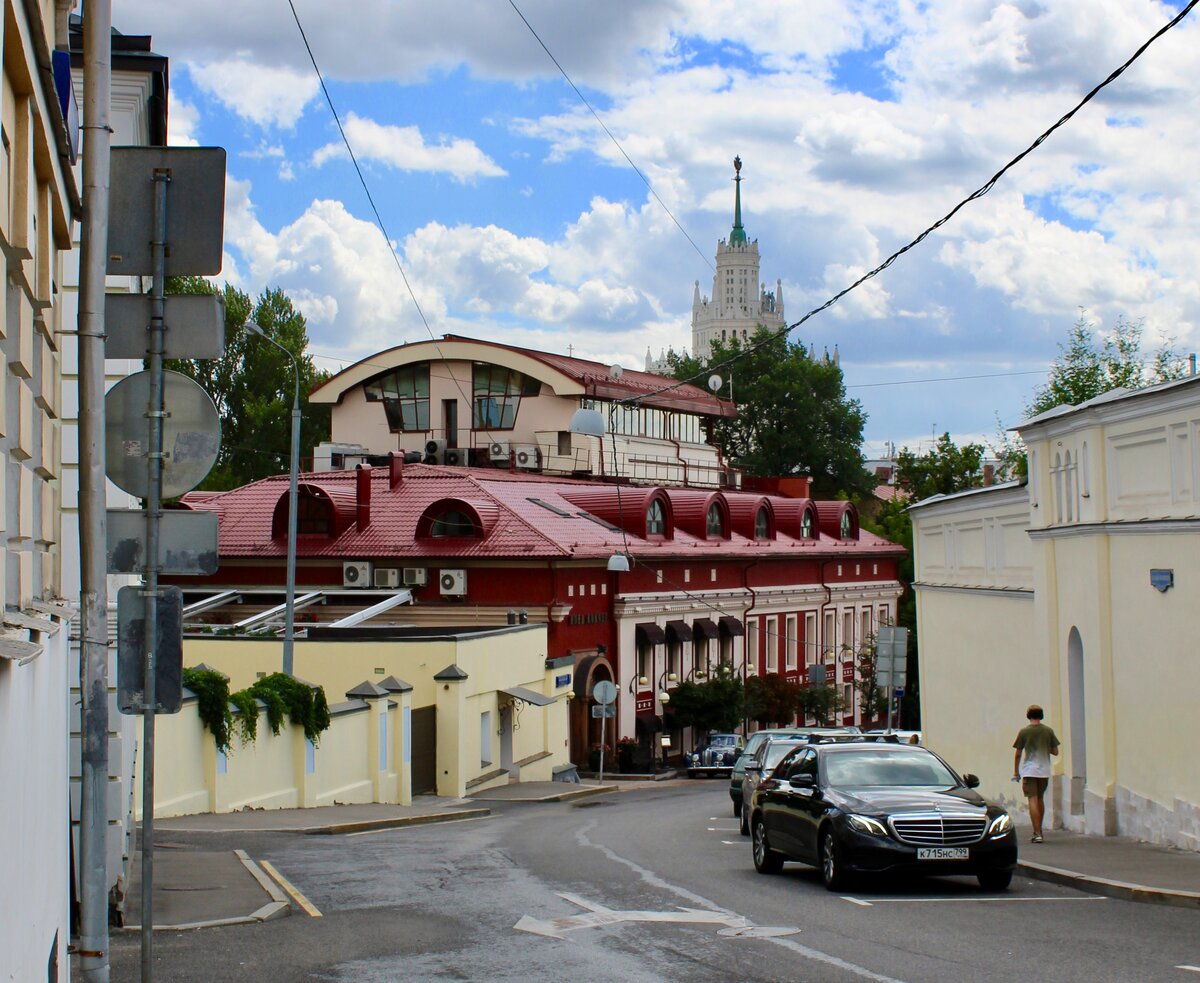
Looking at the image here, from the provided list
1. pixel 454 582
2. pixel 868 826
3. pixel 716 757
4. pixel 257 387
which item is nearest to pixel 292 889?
pixel 868 826

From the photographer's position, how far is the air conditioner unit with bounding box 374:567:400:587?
4706cm

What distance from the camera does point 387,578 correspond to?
47.2 m

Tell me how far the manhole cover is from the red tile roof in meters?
32.4

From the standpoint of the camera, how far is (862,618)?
68250 mm

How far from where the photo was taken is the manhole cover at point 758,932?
12.5 meters

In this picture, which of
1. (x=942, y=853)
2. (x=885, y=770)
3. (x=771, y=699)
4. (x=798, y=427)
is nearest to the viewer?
(x=942, y=853)

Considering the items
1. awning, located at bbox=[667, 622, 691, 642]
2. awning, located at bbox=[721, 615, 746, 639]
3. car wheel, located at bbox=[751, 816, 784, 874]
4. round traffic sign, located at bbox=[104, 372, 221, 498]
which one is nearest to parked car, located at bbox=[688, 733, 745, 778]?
awning, located at bbox=[667, 622, 691, 642]

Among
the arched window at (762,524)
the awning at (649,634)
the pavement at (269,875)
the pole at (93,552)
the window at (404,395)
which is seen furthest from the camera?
the window at (404,395)

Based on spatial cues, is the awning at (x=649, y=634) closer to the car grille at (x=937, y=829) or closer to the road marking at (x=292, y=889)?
the road marking at (x=292, y=889)

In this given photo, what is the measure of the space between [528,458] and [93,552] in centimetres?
5267

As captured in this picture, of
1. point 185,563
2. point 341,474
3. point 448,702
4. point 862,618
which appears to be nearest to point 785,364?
point 862,618

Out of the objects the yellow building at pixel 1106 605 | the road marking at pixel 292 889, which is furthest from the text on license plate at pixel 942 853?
the road marking at pixel 292 889

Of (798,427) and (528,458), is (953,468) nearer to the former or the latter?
(528,458)

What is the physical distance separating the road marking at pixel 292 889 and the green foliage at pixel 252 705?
567 cm
